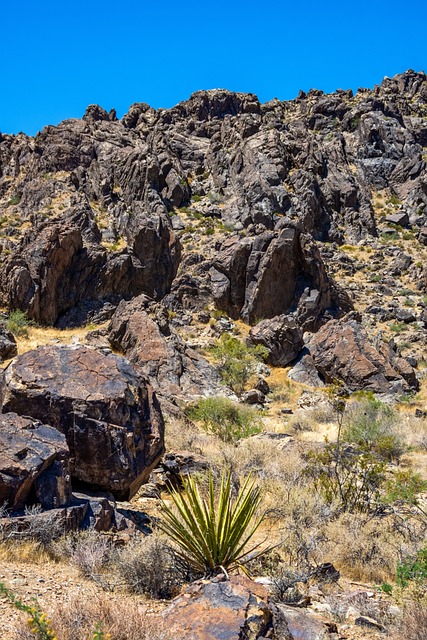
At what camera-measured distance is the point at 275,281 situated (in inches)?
1159

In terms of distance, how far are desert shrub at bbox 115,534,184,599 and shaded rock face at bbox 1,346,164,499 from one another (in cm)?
180

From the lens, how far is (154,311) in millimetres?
22250

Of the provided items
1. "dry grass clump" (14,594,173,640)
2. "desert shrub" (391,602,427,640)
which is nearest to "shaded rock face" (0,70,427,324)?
"dry grass clump" (14,594,173,640)

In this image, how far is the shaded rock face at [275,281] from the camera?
29.1 m

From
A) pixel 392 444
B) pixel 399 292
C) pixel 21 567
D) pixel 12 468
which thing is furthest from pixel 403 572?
pixel 399 292

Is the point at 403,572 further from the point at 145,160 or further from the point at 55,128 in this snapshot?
the point at 55,128

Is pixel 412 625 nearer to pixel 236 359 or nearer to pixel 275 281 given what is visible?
pixel 236 359

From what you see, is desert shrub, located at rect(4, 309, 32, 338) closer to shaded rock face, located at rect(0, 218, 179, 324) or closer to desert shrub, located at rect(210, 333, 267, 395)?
shaded rock face, located at rect(0, 218, 179, 324)

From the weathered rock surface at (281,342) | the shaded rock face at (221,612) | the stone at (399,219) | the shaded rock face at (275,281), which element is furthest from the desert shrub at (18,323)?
the stone at (399,219)

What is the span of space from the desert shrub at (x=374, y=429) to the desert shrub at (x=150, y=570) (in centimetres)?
725

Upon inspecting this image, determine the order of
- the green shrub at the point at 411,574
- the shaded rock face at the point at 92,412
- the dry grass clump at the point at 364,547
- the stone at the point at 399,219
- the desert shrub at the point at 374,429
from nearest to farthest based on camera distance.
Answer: the green shrub at the point at 411,574 < the dry grass clump at the point at 364,547 < the shaded rock face at the point at 92,412 < the desert shrub at the point at 374,429 < the stone at the point at 399,219

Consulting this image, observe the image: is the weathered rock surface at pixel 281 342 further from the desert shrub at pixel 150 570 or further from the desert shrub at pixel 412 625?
the desert shrub at pixel 412 625

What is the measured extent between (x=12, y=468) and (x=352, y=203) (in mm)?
43889

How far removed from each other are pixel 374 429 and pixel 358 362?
932 centimetres
